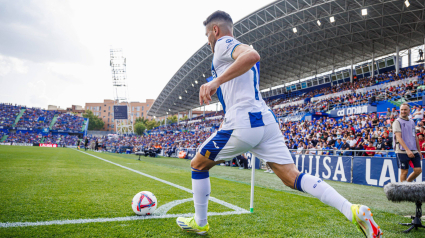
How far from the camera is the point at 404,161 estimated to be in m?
4.94

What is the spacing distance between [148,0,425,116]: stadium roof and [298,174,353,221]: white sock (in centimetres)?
2222

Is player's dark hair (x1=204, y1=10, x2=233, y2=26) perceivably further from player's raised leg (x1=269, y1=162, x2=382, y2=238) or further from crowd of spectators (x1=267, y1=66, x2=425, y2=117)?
crowd of spectators (x1=267, y1=66, x2=425, y2=117)

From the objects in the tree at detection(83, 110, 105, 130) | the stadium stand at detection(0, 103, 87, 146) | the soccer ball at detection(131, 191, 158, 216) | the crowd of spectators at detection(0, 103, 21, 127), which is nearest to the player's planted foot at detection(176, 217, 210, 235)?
the soccer ball at detection(131, 191, 158, 216)

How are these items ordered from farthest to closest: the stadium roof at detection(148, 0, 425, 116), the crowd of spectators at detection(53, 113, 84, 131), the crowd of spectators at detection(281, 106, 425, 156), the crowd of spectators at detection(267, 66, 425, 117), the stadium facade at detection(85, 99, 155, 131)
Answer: the stadium facade at detection(85, 99, 155, 131), the crowd of spectators at detection(53, 113, 84, 131), the stadium roof at detection(148, 0, 425, 116), the crowd of spectators at detection(267, 66, 425, 117), the crowd of spectators at detection(281, 106, 425, 156)

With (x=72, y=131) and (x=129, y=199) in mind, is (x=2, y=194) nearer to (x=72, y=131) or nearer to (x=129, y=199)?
(x=129, y=199)

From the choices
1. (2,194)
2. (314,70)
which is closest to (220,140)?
(2,194)

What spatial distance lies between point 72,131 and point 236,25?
2061 inches

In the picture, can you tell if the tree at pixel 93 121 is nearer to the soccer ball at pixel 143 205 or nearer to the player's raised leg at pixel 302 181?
the soccer ball at pixel 143 205

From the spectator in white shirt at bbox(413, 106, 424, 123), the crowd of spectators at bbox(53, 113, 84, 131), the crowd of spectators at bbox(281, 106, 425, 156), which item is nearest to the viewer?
the crowd of spectators at bbox(281, 106, 425, 156)

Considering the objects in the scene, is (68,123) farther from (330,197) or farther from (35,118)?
(330,197)

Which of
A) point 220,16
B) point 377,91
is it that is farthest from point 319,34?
point 220,16

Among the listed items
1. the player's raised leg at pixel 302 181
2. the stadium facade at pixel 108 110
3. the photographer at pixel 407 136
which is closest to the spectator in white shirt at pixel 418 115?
the photographer at pixel 407 136

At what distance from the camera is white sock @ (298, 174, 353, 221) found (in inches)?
74.4

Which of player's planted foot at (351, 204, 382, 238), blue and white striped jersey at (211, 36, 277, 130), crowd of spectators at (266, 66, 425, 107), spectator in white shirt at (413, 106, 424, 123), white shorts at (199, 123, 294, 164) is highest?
crowd of spectators at (266, 66, 425, 107)
